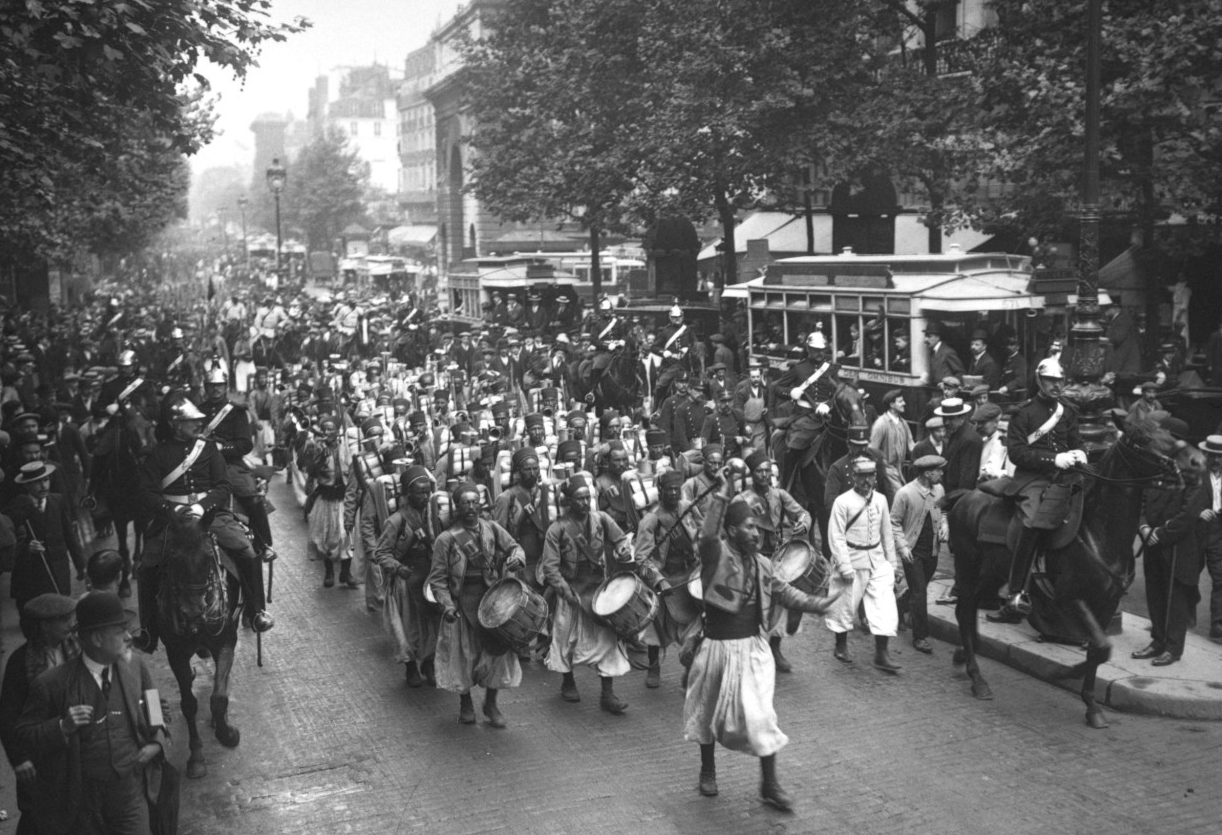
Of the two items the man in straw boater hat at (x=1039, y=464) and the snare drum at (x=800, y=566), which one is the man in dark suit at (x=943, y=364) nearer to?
the man in straw boater hat at (x=1039, y=464)

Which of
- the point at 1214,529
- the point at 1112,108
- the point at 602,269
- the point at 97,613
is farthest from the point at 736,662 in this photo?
the point at 602,269

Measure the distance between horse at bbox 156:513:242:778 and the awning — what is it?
3212 inches

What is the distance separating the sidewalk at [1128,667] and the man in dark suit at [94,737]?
7.10 metres

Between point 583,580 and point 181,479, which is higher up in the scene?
point 181,479

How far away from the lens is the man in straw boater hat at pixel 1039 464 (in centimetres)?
1022

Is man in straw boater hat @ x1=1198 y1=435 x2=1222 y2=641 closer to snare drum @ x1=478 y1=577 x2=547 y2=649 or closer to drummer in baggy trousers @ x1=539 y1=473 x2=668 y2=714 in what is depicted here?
drummer in baggy trousers @ x1=539 y1=473 x2=668 y2=714

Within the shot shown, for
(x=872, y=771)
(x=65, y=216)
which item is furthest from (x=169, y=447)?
(x=65, y=216)

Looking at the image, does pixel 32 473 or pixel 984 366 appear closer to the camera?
pixel 32 473

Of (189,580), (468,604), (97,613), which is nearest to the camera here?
(97,613)

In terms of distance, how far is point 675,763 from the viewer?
9266mm

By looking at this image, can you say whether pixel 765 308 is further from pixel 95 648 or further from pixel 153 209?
pixel 153 209

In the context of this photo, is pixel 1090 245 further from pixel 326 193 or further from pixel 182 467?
pixel 326 193

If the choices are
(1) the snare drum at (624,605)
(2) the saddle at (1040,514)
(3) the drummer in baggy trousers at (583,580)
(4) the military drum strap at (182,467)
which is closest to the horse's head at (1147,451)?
(2) the saddle at (1040,514)

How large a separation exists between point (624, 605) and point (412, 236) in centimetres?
8626
